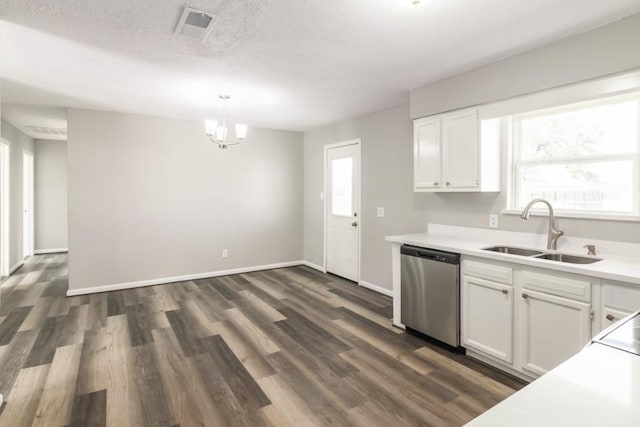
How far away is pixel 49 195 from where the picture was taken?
7.59m

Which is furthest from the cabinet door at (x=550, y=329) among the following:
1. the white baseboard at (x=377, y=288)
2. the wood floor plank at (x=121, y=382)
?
the wood floor plank at (x=121, y=382)

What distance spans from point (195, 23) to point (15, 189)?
5688 mm

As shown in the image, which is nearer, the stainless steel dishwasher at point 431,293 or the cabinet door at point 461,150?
the stainless steel dishwasher at point 431,293

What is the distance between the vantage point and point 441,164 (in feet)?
10.8

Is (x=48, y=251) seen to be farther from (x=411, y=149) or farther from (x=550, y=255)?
(x=550, y=255)

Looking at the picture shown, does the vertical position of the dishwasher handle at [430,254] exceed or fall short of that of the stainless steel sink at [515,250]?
it falls short

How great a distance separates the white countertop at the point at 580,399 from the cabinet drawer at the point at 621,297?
1.28m

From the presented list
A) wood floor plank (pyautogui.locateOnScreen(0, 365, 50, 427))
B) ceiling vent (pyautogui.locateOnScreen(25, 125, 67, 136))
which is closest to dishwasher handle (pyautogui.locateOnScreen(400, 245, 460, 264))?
wood floor plank (pyautogui.locateOnScreen(0, 365, 50, 427))

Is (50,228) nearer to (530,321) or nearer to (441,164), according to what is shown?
(441,164)

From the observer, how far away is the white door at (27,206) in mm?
6820

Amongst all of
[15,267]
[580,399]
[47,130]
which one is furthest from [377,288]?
[47,130]

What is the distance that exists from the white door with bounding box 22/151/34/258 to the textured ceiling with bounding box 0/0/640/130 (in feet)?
12.4

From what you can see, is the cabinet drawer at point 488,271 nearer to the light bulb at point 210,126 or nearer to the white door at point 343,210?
the white door at point 343,210

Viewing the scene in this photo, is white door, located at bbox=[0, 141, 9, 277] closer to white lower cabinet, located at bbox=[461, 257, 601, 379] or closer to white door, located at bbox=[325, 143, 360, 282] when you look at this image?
white door, located at bbox=[325, 143, 360, 282]
